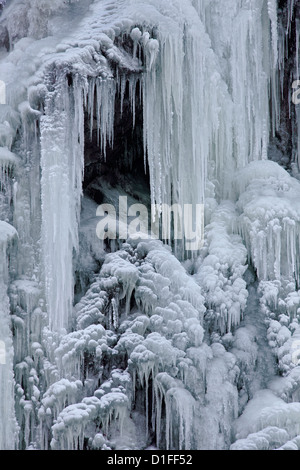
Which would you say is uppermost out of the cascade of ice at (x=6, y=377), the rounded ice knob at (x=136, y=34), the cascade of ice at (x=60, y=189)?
the rounded ice knob at (x=136, y=34)

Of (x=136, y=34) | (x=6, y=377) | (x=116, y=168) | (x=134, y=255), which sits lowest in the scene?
→ (x=6, y=377)

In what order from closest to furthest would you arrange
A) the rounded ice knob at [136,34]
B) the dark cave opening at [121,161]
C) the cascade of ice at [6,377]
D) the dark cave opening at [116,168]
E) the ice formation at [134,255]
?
the cascade of ice at [6,377]
the ice formation at [134,255]
the rounded ice knob at [136,34]
the dark cave opening at [116,168]
the dark cave opening at [121,161]

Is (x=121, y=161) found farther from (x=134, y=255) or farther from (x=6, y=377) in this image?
(x=6, y=377)

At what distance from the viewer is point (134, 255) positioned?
7539 mm

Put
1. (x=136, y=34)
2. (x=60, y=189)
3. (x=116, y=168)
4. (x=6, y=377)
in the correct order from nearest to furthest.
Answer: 1. (x=6, y=377)
2. (x=60, y=189)
3. (x=136, y=34)
4. (x=116, y=168)

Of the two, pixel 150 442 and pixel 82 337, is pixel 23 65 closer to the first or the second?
pixel 82 337

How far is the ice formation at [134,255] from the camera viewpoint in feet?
22.7

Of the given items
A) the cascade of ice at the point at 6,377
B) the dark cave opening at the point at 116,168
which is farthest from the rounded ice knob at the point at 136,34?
the cascade of ice at the point at 6,377

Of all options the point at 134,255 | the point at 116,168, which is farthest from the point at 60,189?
the point at 116,168

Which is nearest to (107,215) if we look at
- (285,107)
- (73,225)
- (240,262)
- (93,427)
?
(73,225)

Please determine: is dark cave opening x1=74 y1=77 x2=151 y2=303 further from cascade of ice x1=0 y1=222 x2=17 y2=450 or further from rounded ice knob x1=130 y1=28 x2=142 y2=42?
cascade of ice x1=0 y1=222 x2=17 y2=450

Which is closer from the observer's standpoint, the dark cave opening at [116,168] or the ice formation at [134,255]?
the ice formation at [134,255]

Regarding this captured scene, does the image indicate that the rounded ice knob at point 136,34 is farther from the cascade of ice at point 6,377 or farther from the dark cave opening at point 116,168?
the cascade of ice at point 6,377

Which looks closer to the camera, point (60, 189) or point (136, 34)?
point (60, 189)
